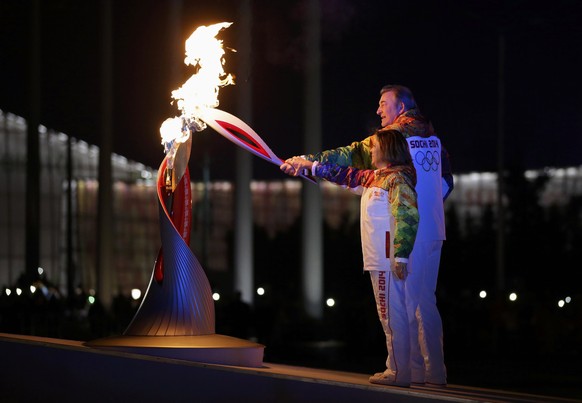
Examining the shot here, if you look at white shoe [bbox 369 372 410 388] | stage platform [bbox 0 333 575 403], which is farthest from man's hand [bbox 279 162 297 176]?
white shoe [bbox 369 372 410 388]

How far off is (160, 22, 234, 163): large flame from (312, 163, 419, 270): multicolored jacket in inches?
79.7

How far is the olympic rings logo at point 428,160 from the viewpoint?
861 cm

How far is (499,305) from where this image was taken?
24250 millimetres

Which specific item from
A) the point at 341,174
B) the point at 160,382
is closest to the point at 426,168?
the point at 341,174

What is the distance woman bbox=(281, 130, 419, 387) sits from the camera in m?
8.20

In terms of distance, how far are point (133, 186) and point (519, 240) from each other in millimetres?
22818

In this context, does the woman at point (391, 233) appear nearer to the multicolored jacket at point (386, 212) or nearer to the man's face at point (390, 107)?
the multicolored jacket at point (386, 212)

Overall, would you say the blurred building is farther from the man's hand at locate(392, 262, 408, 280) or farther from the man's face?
Answer: the man's hand at locate(392, 262, 408, 280)

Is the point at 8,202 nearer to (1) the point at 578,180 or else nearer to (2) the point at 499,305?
(1) the point at 578,180

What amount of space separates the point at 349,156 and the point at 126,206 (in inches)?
2558

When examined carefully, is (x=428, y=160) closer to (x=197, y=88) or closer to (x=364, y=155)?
(x=364, y=155)

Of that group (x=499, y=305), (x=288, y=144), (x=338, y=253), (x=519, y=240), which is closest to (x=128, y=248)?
(x=338, y=253)

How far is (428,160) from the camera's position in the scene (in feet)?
28.4

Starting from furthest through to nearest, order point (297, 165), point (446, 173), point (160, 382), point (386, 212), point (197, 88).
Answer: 1. point (197, 88)
2. point (297, 165)
3. point (446, 173)
4. point (160, 382)
5. point (386, 212)
